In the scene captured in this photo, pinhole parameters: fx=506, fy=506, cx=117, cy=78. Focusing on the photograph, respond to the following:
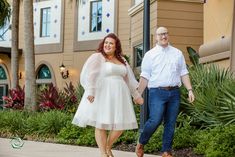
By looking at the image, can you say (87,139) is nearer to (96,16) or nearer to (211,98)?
(211,98)

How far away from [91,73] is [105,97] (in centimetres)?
38

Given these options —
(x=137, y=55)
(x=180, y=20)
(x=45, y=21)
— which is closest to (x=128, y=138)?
(x=180, y=20)

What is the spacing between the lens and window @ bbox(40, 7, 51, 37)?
27516mm

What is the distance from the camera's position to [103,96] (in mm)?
6852

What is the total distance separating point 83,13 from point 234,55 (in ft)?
52.0

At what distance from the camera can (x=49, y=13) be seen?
27562 mm

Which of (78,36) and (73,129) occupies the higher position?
(78,36)

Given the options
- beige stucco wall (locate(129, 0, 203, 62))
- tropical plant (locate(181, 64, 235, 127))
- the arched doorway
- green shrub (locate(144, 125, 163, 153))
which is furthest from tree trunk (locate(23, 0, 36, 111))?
the arched doorway

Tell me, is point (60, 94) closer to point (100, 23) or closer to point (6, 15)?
point (6, 15)

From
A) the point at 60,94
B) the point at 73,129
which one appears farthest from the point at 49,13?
the point at 73,129

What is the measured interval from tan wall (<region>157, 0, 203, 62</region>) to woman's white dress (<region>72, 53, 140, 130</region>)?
32.7ft

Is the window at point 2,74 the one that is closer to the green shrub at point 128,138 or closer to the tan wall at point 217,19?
the tan wall at point 217,19

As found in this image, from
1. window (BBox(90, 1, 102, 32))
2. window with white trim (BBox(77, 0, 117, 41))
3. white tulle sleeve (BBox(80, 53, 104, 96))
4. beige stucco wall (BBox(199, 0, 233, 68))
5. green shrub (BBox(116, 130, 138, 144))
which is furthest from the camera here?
window (BBox(90, 1, 102, 32))

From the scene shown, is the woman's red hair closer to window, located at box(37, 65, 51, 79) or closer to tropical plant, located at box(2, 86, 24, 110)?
tropical plant, located at box(2, 86, 24, 110)
